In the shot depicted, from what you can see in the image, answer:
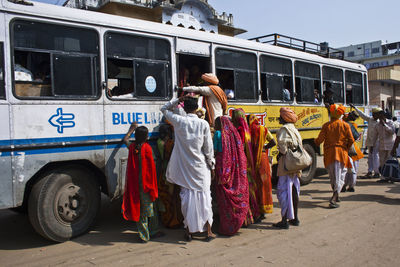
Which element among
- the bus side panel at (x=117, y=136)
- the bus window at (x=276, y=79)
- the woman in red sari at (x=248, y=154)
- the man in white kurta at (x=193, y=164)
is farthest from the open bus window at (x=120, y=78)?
the bus window at (x=276, y=79)

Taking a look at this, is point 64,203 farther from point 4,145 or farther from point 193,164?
point 193,164

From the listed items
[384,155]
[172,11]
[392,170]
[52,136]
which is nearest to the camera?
[52,136]

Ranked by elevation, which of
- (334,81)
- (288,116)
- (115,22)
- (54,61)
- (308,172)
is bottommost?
(308,172)

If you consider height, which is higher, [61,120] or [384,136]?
[61,120]

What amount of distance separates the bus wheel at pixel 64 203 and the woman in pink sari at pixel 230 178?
1631 mm

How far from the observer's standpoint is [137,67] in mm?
4789

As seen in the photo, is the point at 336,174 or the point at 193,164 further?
the point at 336,174

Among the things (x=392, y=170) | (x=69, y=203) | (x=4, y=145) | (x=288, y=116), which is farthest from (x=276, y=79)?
(x=4, y=145)

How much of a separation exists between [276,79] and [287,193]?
297 cm

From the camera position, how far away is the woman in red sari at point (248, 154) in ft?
15.4

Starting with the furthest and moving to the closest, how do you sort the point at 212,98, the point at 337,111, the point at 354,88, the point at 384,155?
1. the point at 354,88
2. the point at 384,155
3. the point at 337,111
4. the point at 212,98

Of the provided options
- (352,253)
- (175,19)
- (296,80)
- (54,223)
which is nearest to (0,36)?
(54,223)

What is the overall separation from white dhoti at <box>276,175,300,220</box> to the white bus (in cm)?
194

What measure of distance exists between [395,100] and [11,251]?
37341 mm
